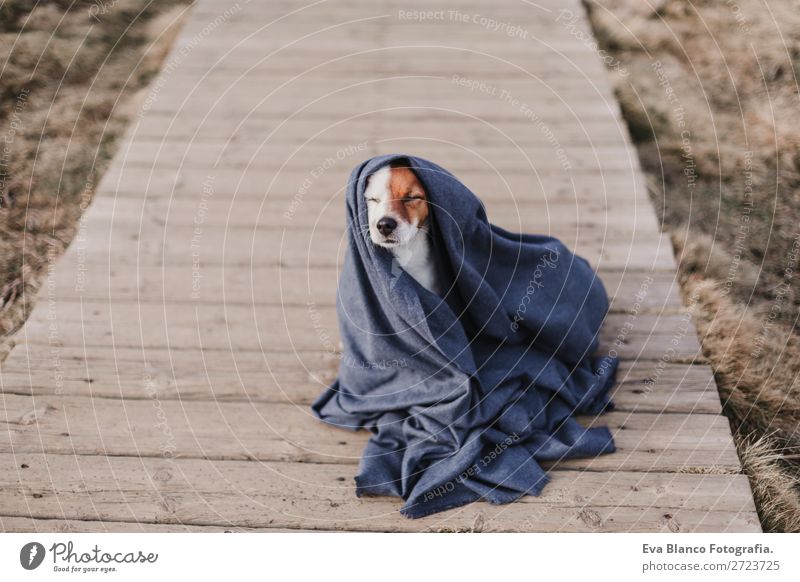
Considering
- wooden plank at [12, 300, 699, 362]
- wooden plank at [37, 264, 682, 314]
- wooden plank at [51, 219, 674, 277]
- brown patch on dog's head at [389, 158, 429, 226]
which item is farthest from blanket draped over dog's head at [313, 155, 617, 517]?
wooden plank at [51, 219, 674, 277]

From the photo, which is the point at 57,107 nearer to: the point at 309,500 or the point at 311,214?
the point at 311,214

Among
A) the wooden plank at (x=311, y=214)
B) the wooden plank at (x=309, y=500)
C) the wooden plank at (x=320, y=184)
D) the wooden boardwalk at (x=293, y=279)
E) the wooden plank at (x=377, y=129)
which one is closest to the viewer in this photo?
the wooden plank at (x=309, y=500)

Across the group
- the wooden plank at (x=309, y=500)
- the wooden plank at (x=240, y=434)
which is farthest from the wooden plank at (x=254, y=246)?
the wooden plank at (x=309, y=500)

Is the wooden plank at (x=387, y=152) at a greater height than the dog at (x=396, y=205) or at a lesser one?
lesser

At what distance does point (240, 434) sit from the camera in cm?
295

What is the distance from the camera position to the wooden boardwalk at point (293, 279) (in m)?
2.68

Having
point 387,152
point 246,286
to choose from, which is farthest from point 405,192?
point 387,152

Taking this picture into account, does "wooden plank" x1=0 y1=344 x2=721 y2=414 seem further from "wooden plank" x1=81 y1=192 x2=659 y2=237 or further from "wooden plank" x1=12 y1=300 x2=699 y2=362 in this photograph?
"wooden plank" x1=81 y1=192 x2=659 y2=237

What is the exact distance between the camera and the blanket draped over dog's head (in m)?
2.62

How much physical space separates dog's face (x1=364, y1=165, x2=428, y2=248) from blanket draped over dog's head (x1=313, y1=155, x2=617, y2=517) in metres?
0.04

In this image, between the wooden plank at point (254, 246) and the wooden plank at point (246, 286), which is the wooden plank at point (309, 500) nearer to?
the wooden plank at point (246, 286)

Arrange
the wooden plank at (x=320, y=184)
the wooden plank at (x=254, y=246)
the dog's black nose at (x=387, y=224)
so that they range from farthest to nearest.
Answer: the wooden plank at (x=320, y=184)
the wooden plank at (x=254, y=246)
the dog's black nose at (x=387, y=224)

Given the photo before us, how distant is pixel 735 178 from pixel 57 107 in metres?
4.89

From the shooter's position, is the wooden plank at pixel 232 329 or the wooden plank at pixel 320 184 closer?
the wooden plank at pixel 232 329
